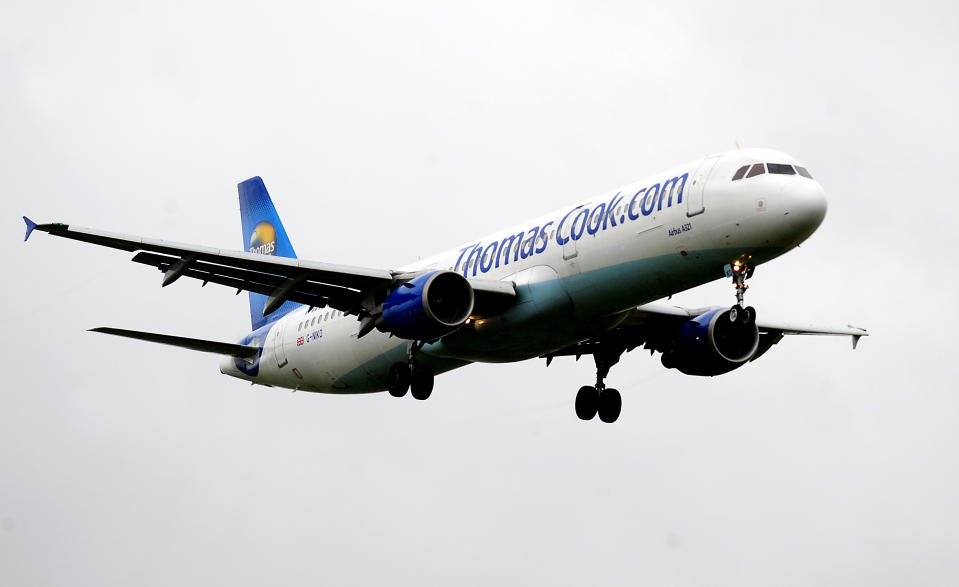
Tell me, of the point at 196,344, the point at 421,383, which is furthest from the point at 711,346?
the point at 196,344

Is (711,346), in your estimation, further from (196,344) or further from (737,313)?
(196,344)

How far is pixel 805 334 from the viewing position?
42688mm

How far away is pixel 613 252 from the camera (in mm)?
32406

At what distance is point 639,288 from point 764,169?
4155 mm

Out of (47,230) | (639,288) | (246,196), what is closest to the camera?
(47,230)

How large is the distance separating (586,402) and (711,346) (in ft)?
15.2

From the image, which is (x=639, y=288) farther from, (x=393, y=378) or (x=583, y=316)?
(x=393, y=378)

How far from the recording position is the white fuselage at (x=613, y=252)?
30.6 metres

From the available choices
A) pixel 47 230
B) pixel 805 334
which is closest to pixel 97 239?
pixel 47 230

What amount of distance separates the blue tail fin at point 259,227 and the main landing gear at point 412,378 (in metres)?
10.7

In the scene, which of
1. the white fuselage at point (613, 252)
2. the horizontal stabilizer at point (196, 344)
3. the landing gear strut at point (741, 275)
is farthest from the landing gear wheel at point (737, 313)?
the horizontal stabilizer at point (196, 344)

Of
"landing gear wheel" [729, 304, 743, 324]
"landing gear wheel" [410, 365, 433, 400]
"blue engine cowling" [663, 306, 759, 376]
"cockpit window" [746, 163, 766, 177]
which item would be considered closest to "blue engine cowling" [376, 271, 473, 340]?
"landing gear wheel" [410, 365, 433, 400]

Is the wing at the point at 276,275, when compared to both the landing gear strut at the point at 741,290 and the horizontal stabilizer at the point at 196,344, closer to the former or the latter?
the horizontal stabilizer at the point at 196,344

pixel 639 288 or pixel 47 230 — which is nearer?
pixel 47 230
